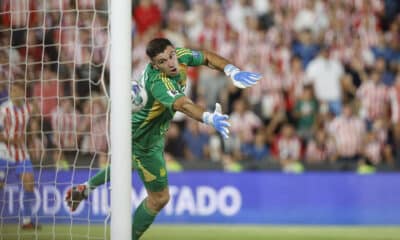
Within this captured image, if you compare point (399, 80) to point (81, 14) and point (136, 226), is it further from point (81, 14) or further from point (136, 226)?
point (136, 226)

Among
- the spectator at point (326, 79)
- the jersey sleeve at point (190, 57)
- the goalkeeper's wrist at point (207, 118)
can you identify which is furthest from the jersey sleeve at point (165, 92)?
the spectator at point (326, 79)

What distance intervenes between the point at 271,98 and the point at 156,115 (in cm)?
633

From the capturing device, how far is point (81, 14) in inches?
534

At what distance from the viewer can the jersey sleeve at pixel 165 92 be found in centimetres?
814

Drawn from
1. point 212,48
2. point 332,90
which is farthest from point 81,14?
point 332,90

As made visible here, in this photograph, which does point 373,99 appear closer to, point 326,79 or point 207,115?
point 326,79

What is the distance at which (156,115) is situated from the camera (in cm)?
878

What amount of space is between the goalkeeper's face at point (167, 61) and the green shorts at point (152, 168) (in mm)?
855

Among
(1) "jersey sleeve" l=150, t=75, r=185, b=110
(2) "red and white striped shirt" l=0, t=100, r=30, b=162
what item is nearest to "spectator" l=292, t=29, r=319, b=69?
(2) "red and white striped shirt" l=0, t=100, r=30, b=162

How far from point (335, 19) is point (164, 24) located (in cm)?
283

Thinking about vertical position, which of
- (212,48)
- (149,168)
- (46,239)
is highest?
(212,48)

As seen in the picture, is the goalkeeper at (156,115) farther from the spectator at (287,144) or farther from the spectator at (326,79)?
the spectator at (326,79)

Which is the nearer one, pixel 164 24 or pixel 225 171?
pixel 225 171

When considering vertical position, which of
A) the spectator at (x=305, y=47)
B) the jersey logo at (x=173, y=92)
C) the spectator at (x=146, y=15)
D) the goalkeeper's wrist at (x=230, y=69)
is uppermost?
the spectator at (x=146, y=15)
